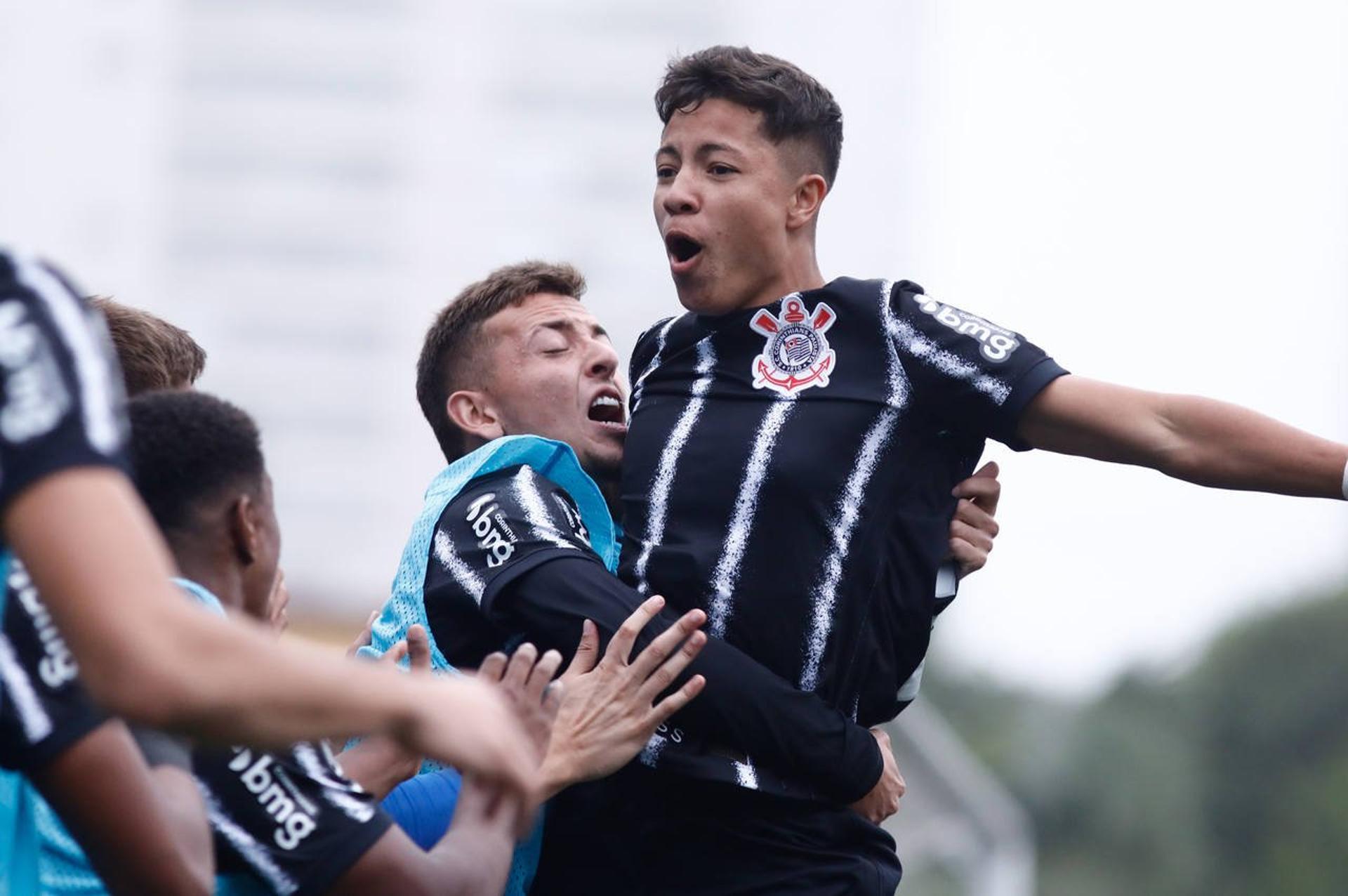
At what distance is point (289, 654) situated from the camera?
2.61 m

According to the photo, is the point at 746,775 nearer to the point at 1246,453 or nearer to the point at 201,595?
the point at 1246,453

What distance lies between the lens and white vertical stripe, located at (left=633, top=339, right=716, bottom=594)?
4.91 meters

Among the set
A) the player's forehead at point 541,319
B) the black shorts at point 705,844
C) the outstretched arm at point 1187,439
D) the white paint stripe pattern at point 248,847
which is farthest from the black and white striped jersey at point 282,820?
the player's forehead at point 541,319

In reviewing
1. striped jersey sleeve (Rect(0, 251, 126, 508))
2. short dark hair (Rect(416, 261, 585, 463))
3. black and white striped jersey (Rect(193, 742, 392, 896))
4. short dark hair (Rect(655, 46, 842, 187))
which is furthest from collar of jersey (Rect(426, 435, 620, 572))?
striped jersey sleeve (Rect(0, 251, 126, 508))

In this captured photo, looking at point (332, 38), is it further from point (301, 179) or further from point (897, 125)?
point (897, 125)

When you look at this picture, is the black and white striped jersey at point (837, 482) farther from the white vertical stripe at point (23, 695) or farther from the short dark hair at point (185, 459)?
the white vertical stripe at point (23, 695)

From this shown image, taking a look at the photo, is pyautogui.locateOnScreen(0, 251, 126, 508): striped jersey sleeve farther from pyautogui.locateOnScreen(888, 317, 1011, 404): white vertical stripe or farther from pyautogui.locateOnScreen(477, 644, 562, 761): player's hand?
pyautogui.locateOnScreen(888, 317, 1011, 404): white vertical stripe

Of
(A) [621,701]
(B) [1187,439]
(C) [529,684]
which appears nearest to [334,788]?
(C) [529,684]

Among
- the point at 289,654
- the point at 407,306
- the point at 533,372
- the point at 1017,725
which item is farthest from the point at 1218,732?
the point at 289,654

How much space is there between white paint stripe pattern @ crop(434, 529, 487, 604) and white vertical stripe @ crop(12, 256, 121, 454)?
2.10 m

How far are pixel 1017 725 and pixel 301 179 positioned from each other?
1598 inches

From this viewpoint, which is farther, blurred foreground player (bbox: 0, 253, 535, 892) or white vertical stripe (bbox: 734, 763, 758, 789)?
white vertical stripe (bbox: 734, 763, 758, 789)

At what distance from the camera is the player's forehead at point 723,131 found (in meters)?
5.11

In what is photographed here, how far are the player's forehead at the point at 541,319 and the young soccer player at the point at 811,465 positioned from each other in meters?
0.86
